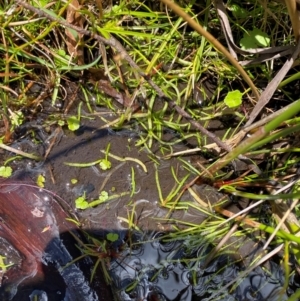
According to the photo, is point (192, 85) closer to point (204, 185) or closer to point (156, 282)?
point (204, 185)

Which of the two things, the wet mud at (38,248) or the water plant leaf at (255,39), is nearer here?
the wet mud at (38,248)

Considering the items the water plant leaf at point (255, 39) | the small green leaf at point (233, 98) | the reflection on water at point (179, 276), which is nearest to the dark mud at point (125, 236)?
the reflection on water at point (179, 276)

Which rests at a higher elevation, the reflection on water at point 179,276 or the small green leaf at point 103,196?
the small green leaf at point 103,196

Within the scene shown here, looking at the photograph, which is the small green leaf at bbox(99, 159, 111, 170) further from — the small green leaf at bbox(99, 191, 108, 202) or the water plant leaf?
the water plant leaf

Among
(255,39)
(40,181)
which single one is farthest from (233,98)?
(40,181)

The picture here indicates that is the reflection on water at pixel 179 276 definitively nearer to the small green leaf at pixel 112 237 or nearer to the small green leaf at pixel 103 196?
the small green leaf at pixel 112 237

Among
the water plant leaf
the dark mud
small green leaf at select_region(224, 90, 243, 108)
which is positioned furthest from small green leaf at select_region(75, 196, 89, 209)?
the water plant leaf

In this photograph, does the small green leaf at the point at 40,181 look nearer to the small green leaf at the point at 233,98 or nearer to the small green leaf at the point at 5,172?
the small green leaf at the point at 5,172

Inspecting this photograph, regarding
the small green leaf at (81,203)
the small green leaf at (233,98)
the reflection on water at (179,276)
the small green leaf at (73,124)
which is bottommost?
the reflection on water at (179,276)

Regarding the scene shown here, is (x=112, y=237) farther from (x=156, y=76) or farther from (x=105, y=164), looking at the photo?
(x=156, y=76)
